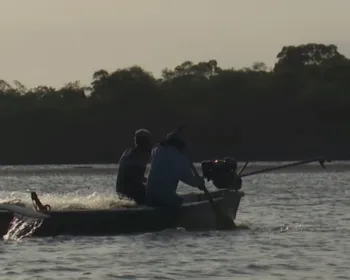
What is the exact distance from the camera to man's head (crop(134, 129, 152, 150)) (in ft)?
81.8

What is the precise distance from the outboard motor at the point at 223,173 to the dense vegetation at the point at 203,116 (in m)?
79.3

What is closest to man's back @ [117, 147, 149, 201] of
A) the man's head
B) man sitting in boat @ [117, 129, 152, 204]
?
man sitting in boat @ [117, 129, 152, 204]

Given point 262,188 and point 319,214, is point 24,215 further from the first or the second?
point 262,188

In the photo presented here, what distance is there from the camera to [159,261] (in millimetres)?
21500

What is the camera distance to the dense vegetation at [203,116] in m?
112

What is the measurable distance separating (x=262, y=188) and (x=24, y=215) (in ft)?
82.0

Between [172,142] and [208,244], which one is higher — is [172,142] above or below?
above

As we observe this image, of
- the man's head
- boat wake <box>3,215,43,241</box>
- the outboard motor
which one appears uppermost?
the man's head

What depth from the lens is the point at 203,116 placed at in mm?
116500

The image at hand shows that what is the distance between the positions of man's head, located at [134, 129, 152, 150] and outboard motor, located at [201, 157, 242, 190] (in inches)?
95.4

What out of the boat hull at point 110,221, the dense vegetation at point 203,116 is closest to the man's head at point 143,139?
the boat hull at point 110,221

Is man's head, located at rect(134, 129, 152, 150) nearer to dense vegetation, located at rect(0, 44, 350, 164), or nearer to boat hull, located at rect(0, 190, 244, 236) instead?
boat hull, located at rect(0, 190, 244, 236)

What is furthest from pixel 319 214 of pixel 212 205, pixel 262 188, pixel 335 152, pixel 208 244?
pixel 335 152

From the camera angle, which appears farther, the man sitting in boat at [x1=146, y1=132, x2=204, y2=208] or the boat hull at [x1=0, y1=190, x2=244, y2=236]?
the man sitting in boat at [x1=146, y1=132, x2=204, y2=208]
